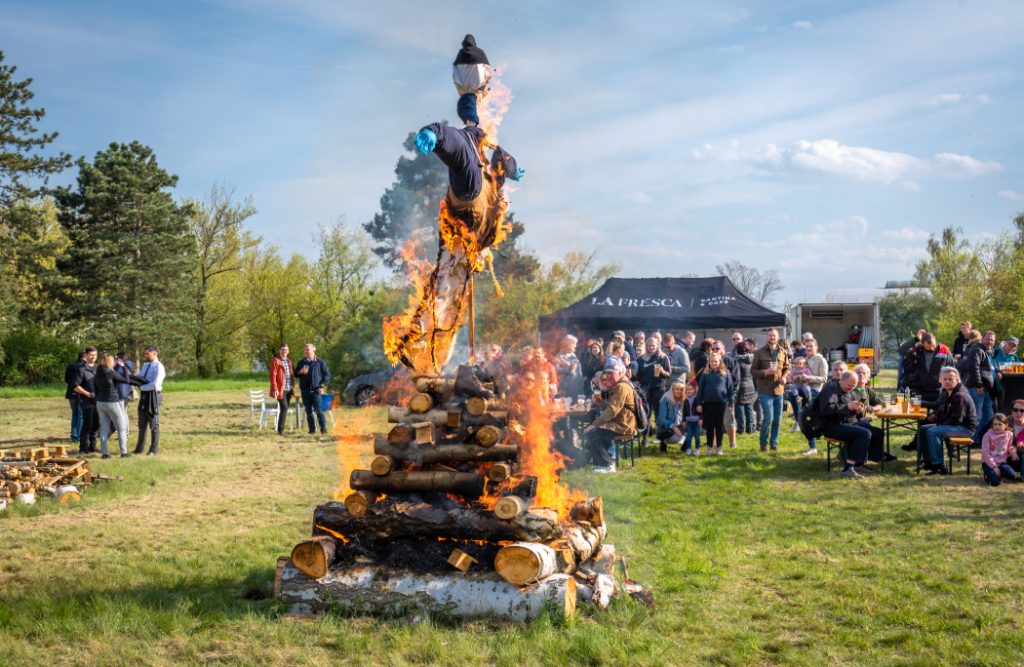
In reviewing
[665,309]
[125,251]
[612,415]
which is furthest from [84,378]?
[125,251]

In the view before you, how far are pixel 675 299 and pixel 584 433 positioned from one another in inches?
380

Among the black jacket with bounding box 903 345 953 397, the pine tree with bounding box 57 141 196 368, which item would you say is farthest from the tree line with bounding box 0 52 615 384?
the black jacket with bounding box 903 345 953 397

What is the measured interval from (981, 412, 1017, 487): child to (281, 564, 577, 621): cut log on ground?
6986 mm

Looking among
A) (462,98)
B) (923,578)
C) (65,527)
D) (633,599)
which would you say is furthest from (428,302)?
(65,527)

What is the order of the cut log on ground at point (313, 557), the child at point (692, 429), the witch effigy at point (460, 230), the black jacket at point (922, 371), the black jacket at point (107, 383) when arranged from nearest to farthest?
the witch effigy at point (460, 230) < the cut log on ground at point (313, 557) < the black jacket at point (922, 371) < the child at point (692, 429) < the black jacket at point (107, 383)

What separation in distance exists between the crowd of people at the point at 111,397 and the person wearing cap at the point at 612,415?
7.41 m

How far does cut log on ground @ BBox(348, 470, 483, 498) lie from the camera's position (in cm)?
608

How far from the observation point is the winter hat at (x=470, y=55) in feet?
19.0

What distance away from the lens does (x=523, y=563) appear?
5.59 m

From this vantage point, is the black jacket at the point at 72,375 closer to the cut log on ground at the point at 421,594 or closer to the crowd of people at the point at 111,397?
the crowd of people at the point at 111,397

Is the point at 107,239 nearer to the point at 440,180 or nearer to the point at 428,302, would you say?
the point at 440,180

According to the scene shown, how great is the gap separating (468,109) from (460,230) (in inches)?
34.8

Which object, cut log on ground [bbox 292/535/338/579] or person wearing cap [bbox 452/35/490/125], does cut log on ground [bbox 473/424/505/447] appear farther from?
person wearing cap [bbox 452/35/490/125]

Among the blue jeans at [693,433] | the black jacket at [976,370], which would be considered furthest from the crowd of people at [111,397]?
the black jacket at [976,370]
